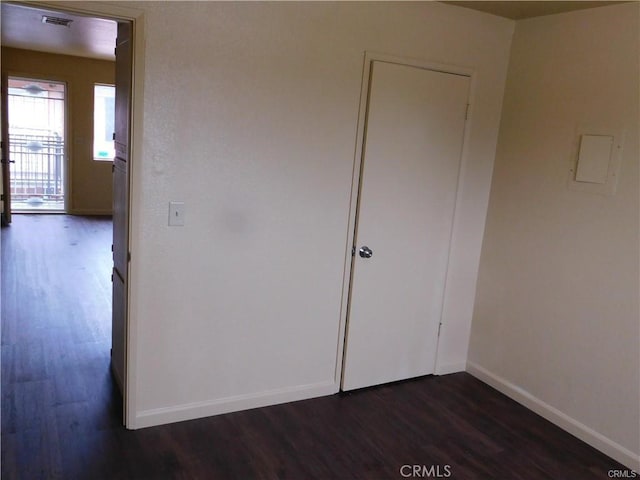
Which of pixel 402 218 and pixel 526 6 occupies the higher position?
pixel 526 6

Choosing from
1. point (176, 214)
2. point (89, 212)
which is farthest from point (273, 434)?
point (89, 212)

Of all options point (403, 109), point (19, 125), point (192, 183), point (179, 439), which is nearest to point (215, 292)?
point (192, 183)

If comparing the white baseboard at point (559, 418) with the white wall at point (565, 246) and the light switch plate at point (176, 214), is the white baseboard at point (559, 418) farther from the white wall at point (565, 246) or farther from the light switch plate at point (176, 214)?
the light switch plate at point (176, 214)

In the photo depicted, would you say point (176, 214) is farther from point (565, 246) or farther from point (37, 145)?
point (37, 145)

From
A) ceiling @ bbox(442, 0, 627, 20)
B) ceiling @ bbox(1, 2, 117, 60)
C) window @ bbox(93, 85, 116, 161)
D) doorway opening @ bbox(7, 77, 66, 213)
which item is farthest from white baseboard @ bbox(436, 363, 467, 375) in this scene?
doorway opening @ bbox(7, 77, 66, 213)

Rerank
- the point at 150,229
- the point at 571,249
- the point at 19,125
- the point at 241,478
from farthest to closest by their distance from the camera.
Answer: the point at 19,125 < the point at 571,249 < the point at 150,229 < the point at 241,478

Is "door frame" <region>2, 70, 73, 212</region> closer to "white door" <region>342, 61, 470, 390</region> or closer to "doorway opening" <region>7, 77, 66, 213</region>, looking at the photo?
"doorway opening" <region>7, 77, 66, 213</region>

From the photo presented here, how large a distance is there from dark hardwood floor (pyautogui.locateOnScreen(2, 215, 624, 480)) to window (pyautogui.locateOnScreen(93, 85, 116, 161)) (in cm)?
566

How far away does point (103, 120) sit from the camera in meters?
8.88

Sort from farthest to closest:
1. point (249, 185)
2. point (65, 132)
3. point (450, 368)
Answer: point (65, 132) < point (450, 368) < point (249, 185)

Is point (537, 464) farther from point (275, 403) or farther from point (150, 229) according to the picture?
point (150, 229)

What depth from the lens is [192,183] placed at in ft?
8.59

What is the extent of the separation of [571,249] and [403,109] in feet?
4.24

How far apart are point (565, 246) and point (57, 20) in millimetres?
5227
